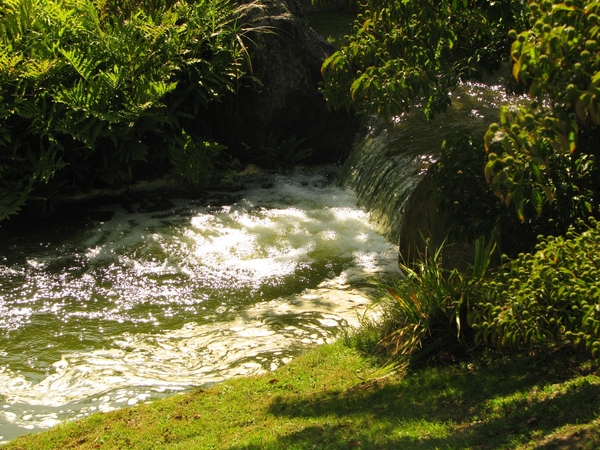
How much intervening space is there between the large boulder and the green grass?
10.9 feet

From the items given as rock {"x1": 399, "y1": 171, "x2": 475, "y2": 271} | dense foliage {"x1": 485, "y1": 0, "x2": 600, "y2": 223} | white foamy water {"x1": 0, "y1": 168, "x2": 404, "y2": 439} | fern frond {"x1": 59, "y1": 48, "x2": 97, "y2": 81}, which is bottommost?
white foamy water {"x1": 0, "y1": 168, "x2": 404, "y2": 439}

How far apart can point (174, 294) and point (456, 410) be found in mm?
4812

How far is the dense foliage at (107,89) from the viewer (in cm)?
1154

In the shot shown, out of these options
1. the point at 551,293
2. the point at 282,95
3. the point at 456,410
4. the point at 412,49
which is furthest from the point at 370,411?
the point at 282,95

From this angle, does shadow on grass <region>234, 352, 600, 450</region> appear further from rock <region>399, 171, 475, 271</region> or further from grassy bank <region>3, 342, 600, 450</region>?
rock <region>399, 171, 475, 271</region>

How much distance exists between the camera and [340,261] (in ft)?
33.4

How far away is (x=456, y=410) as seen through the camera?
17.5ft

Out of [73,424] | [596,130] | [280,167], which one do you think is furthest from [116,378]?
[280,167]

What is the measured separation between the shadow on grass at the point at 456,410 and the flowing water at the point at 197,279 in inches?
58.0

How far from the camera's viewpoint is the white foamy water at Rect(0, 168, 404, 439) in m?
7.31

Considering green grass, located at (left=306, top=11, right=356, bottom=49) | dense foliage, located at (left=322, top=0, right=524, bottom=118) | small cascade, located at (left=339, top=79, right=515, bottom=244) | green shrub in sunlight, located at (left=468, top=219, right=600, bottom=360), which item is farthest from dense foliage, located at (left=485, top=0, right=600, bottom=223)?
green grass, located at (left=306, top=11, right=356, bottom=49)

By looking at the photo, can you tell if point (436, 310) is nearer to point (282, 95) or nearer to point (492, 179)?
point (492, 179)

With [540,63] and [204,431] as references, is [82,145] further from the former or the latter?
[540,63]

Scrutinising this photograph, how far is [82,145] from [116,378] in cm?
600
